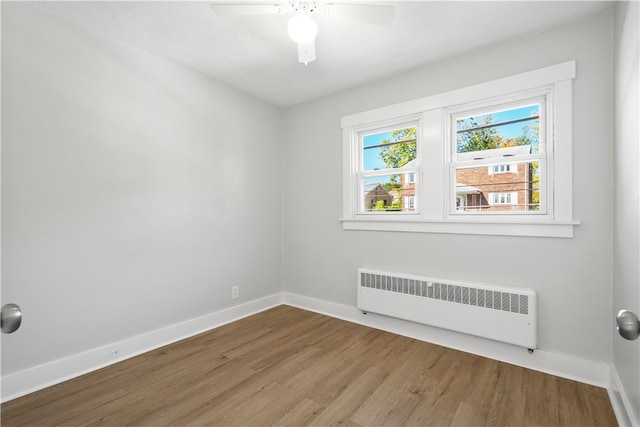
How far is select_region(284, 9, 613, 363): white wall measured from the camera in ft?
6.82

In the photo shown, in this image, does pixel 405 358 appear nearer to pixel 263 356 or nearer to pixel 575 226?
pixel 263 356

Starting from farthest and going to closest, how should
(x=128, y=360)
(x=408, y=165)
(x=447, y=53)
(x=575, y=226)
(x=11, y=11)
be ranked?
(x=408, y=165) → (x=447, y=53) → (x=128, y=360) → (x=575, y=226) → (x=11, y=11)

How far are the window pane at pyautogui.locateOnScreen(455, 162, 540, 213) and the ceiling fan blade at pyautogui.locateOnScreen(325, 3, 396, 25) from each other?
4.93ft

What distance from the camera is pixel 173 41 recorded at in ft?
7.90

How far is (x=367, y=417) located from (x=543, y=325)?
153cm

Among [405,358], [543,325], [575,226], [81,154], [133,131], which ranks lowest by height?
[405,358]

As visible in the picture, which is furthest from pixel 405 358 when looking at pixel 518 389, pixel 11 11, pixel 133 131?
pixel 11 11

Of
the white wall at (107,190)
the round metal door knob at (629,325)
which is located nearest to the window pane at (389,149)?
the white wall at (107,190)

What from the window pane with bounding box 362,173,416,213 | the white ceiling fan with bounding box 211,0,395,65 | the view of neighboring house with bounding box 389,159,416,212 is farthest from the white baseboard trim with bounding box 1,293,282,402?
the white ceiling fan with bounding box 211,0,395,65

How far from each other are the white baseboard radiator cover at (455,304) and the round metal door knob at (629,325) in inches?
64.7

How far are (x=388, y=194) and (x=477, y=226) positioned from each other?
0.93 meters

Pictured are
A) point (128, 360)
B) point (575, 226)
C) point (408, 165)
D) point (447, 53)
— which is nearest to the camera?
point (575, 226)

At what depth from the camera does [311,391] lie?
201 centimetres

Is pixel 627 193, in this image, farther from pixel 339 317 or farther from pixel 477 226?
pixel 339 317
